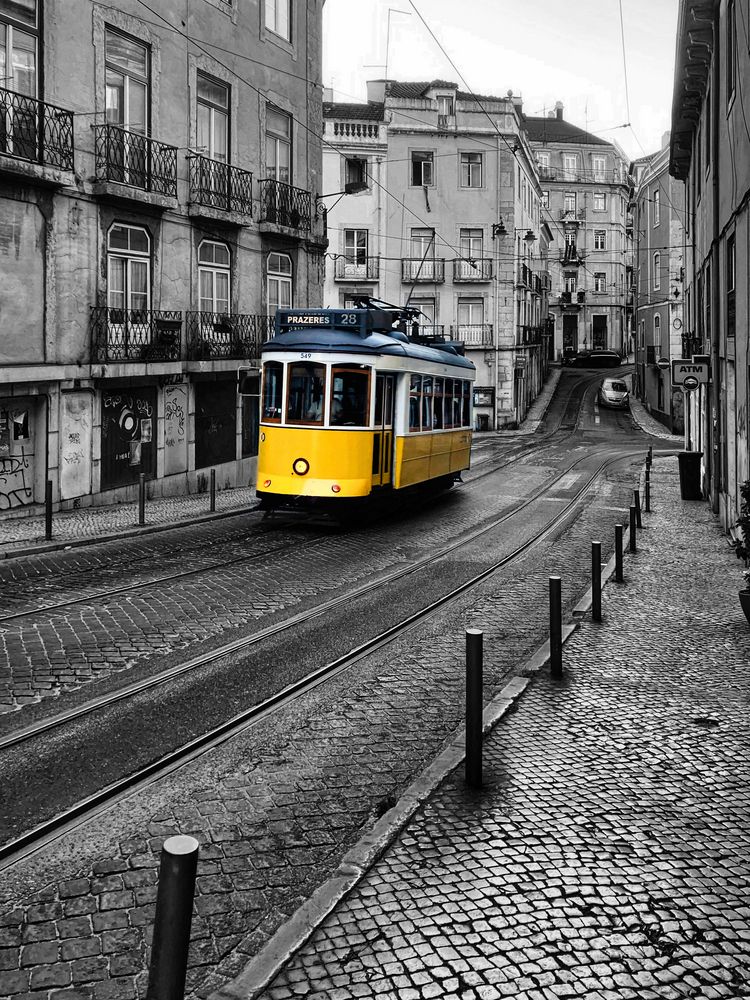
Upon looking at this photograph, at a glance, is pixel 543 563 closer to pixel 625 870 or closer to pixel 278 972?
pixel 625 870

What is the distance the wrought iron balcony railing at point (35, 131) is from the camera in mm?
17531

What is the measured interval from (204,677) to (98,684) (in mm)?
828

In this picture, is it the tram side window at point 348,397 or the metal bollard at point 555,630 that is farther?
the tram side window at point 348,397

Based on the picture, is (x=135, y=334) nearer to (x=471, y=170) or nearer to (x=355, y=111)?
(x=471, y=170)

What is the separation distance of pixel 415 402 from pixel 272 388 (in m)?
2.94

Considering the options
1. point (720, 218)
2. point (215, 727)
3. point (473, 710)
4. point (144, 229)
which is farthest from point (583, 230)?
point (473, 710)

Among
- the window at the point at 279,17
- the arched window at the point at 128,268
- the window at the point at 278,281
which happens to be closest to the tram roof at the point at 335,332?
the arched window at the point at 128,268

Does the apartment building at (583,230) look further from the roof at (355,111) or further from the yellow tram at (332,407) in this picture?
the yellow tram at (332,407)

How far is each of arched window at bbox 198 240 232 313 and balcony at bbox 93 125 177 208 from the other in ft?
6.62

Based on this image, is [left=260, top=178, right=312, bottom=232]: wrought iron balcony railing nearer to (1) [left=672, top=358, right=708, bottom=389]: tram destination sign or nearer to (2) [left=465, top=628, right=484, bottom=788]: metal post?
(1) [left=672, top=358, right=708, bottom=389]: tram destination sign

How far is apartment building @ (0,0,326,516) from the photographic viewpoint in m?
18.4

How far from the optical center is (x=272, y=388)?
17094mm

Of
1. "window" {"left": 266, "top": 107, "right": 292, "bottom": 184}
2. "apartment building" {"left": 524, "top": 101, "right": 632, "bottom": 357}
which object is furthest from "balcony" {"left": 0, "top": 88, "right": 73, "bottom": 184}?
"apartment building" {"left": 524, "top": 101, "right": 632, "bottom": 357}

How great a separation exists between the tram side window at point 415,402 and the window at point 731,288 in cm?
541
